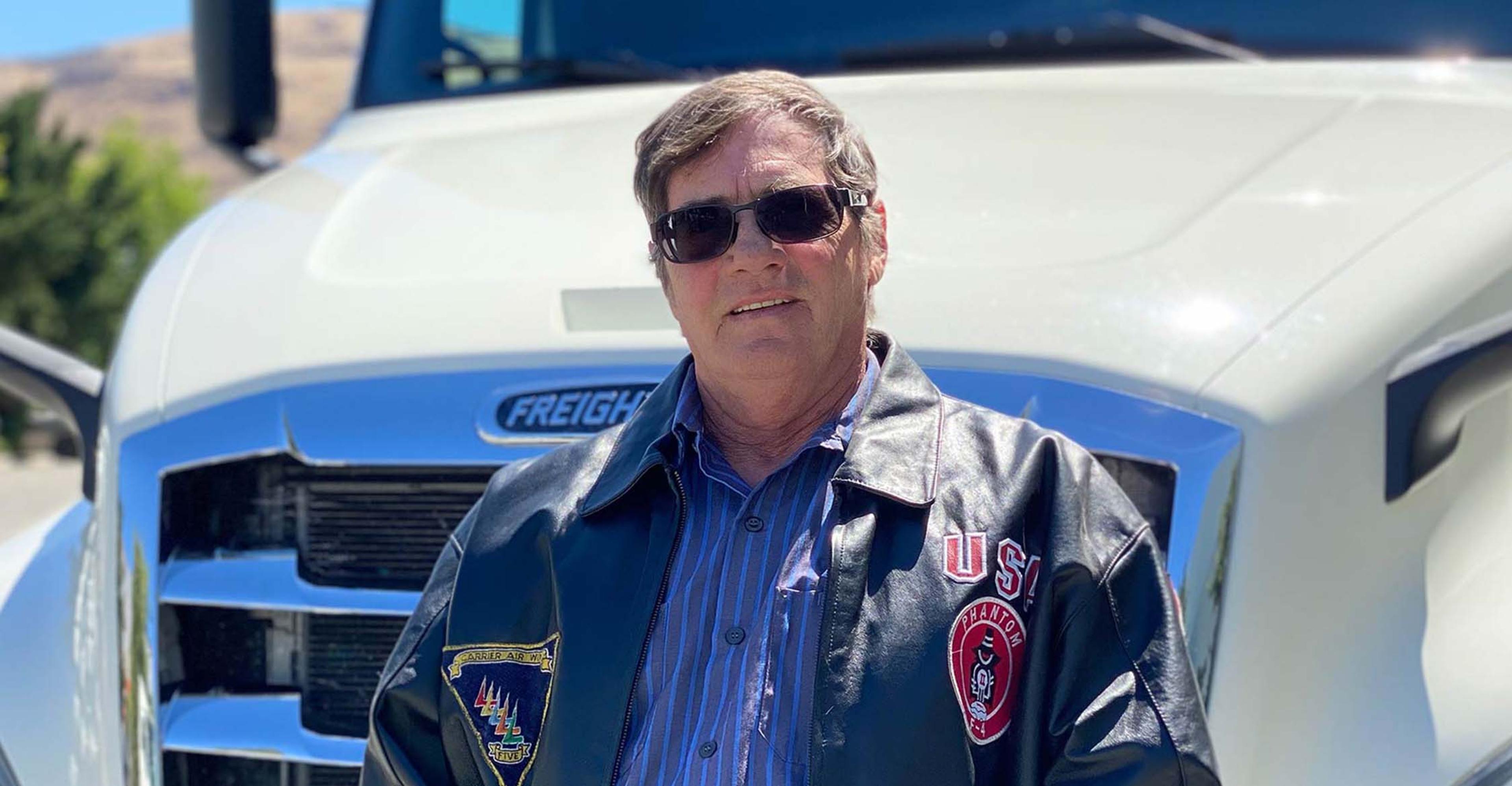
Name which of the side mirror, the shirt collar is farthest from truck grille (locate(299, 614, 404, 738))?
the side mirror

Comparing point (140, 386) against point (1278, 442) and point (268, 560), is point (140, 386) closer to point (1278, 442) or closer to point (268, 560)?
point (268, 560)

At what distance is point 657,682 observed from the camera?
1915 millimetres

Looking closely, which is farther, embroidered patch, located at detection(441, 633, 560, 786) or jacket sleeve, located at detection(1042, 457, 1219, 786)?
embroidered patch, located at detection(441, 633, 560, 786)

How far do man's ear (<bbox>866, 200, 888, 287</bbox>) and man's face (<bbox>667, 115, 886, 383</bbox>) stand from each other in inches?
2.5

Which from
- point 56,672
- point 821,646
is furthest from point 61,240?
point 821,646

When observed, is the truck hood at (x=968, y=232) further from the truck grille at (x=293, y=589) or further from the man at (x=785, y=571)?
the man at (x=785, y=571)

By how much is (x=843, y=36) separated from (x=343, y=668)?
1.66 m

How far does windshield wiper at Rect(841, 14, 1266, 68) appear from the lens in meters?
3.29

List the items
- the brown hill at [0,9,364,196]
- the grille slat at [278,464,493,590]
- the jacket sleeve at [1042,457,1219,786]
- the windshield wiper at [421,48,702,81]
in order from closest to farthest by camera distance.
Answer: the jacket sleeve at [1042,457,1219,786], the grille slat at [278,464,493,590], the windshield wiper at [421,48,702,81], the brown hill at [0,9,364,196]

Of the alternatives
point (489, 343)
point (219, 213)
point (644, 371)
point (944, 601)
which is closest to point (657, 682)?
point (944, 601)

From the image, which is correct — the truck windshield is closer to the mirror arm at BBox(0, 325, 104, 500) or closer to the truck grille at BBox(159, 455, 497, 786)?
the mirror arm at BBox(0, 325, 104, 500)

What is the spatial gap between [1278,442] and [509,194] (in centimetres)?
143

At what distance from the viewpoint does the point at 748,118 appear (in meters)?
2.00

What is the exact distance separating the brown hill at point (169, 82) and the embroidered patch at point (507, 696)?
105919 millimetres
